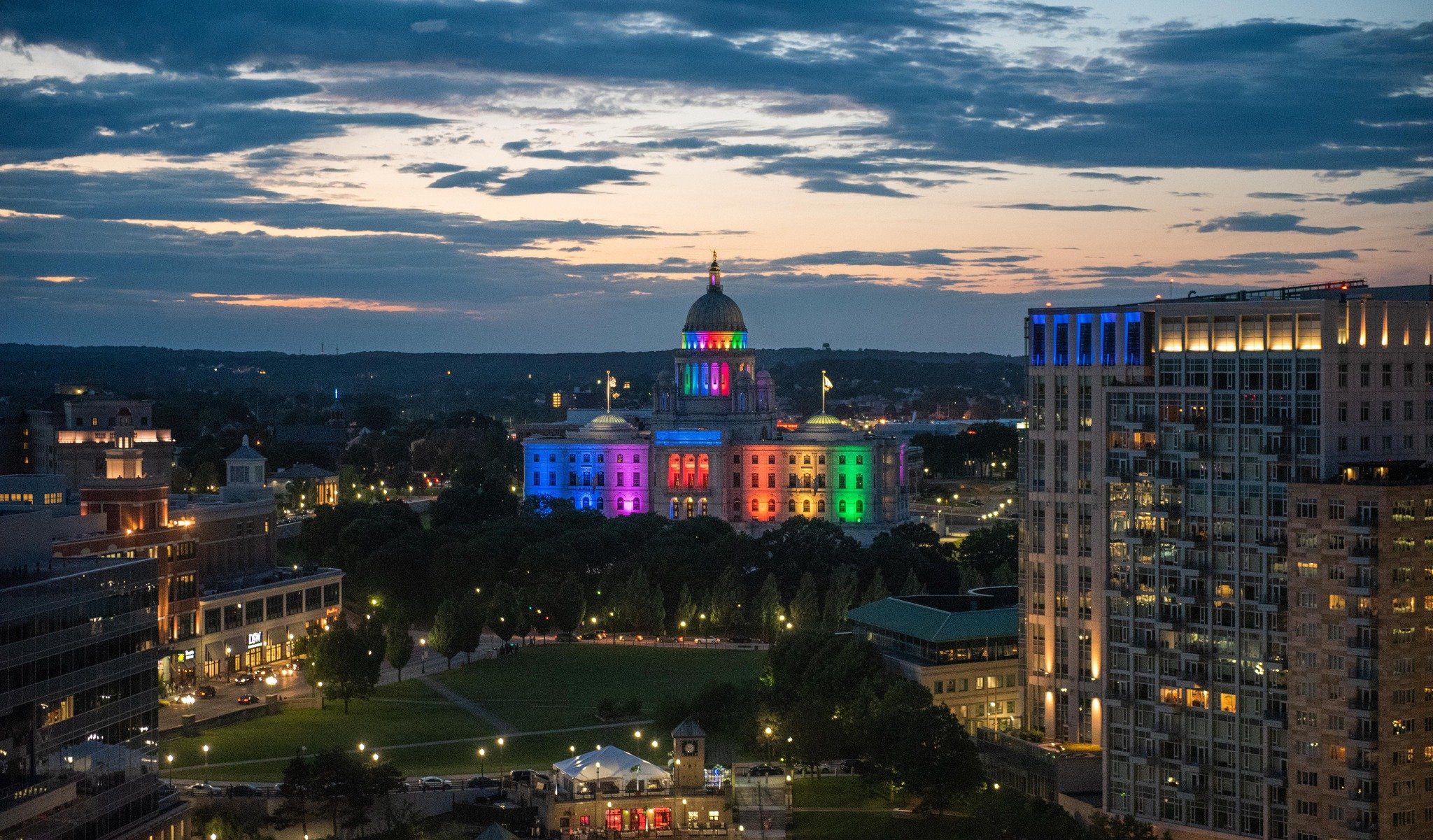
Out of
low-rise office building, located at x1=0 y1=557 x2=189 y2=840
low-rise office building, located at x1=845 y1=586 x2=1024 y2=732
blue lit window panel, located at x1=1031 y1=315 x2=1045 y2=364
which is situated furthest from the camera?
low-rise office building, located at x1=845 y1=586 x2=1024 y2=732

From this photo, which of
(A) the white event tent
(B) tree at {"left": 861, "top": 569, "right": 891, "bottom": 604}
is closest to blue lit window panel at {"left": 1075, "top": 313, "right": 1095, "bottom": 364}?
(A) the white event tent

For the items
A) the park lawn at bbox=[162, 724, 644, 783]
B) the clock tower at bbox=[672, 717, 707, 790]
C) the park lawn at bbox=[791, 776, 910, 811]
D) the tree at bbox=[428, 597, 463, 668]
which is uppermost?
the tree at bbox=[428, 597, 463, 668]

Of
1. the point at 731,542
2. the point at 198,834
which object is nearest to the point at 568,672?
the point at 731,542

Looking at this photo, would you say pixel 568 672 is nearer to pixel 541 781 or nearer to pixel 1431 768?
pixel 541 781

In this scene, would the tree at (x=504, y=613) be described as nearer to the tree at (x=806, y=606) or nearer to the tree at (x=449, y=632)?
the tree at (x=449, y=632)

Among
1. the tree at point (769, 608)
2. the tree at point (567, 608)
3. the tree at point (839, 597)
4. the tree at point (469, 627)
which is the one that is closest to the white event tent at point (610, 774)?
the tree at point (839, 597)

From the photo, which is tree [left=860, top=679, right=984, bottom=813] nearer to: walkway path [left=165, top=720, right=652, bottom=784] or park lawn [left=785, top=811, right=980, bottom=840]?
park lawn [left=785, top=811, right=980, bottom=840]
